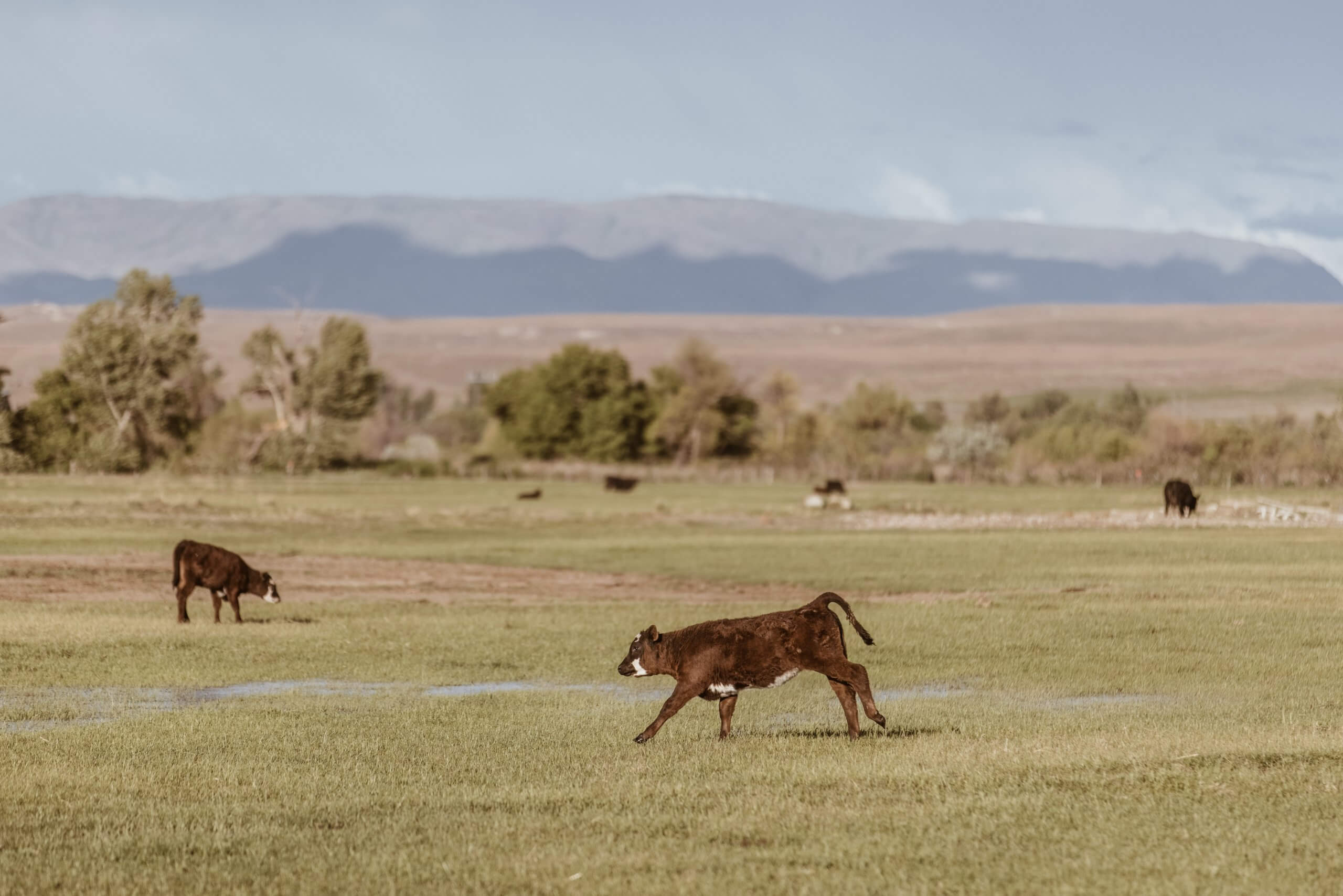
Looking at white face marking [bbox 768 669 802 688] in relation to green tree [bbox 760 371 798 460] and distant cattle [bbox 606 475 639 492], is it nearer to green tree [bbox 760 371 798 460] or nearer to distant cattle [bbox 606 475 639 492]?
distant cattle [bbox 606 475 639 492]

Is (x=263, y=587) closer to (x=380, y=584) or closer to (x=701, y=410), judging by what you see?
(x=380, y=584)

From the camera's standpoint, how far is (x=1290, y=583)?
33125mm

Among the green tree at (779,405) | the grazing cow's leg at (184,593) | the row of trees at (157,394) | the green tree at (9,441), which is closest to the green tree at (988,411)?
the green tree at (779,405)

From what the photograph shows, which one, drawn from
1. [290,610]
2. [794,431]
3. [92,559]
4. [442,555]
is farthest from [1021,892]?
[794,431]

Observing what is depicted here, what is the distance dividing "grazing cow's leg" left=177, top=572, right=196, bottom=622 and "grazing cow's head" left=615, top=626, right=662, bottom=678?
13.5 m

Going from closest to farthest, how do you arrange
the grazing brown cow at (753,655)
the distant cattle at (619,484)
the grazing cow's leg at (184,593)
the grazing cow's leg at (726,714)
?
1. the grazing brown cow at (753,655)
2. the grazing cow's leg at (726,714)
3. the grazing cow's leg at (184,593)
4. the distant cattle at (619,484)

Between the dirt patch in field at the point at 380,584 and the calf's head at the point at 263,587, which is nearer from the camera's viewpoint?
the calf's head at the point at 263,587

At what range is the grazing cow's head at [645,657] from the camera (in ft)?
48.2

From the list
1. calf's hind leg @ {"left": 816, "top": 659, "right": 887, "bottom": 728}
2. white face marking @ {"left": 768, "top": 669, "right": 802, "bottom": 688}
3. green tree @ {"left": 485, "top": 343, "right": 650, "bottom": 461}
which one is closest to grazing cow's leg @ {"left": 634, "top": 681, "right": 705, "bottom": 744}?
white face marking @ {"left": 768, "top": 669, "right": 802, "bottom": 688}

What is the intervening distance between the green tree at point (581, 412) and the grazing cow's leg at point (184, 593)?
296ft

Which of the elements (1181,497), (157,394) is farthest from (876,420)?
(1181,497)

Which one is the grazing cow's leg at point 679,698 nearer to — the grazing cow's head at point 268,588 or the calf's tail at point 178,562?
the calf's tail at point 178,562

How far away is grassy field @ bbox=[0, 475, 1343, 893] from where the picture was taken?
1043 cm

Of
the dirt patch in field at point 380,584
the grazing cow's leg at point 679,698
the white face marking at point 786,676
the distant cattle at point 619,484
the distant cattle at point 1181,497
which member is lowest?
the dirt patch in field at point 380,584
